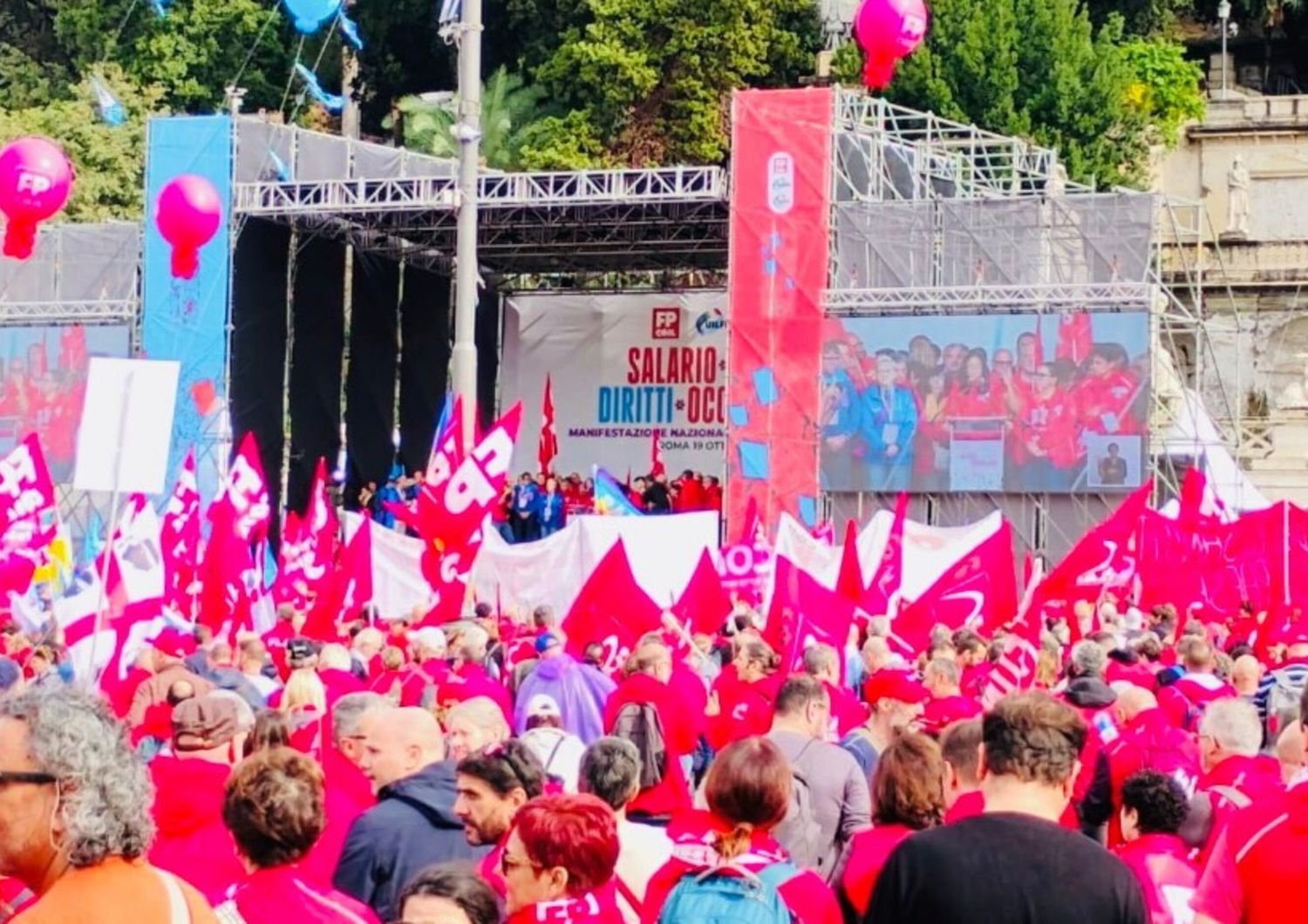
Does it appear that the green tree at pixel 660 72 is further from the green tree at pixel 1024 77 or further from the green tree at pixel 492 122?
the green tree at pixel 1024 77

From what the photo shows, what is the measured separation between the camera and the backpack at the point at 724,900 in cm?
525

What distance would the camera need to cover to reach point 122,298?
32.1 m

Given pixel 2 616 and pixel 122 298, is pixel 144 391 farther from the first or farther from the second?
pixel 122 298

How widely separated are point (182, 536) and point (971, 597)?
17.2 ft

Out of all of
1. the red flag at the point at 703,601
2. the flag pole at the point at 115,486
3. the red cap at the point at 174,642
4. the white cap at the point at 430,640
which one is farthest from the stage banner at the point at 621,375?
the flag pole at the point at 115,486

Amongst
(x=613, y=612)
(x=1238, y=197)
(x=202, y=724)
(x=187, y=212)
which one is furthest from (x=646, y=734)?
(x=1238, y=197)

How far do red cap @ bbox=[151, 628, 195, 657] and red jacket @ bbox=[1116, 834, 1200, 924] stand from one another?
702cm

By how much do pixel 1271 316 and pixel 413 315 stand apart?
1742 cm

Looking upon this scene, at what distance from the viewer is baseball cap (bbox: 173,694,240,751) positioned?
6.94 m

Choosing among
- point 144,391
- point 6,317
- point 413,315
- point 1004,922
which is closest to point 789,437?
point 413,315

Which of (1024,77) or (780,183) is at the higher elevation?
(1024,77)

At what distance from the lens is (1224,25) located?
50.7 meters

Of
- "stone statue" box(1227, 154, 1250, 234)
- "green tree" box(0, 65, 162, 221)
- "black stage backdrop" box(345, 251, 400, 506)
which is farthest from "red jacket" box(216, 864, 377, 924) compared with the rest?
"stone statue" box(1227, 154, 1250, 234)

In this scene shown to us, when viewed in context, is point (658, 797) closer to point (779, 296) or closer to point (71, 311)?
point (779, 296)
